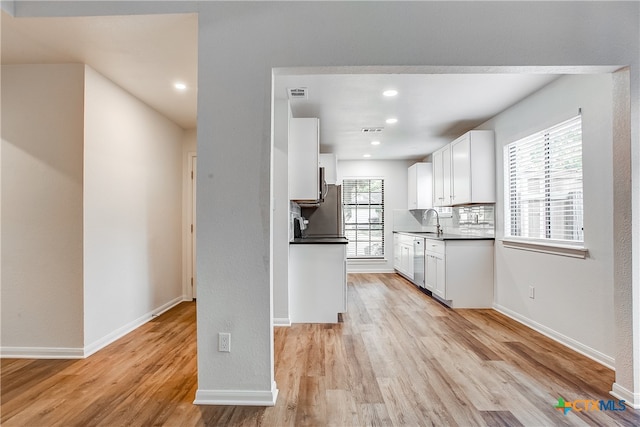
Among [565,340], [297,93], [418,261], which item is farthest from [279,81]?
[418,261]

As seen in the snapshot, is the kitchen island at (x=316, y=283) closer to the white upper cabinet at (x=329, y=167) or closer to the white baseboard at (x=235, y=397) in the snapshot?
the white baseboard at (x=235, y=397)

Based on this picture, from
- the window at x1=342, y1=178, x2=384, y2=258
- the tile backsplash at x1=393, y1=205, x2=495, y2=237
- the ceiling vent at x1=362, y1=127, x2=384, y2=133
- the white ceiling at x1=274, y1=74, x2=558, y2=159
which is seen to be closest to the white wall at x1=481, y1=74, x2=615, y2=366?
the white ceiling at x1=274, y1=74, x2=558, y2=159

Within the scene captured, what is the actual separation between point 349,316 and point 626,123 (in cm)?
302

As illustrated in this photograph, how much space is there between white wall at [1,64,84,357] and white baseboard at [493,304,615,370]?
4246 millimetres

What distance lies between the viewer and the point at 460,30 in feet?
6.68

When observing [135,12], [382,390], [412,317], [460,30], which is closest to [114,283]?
[135,12]

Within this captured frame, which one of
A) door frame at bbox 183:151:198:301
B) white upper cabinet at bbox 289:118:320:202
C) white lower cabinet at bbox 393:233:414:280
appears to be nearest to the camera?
white upper cabinet at bbox 289:118:320:202

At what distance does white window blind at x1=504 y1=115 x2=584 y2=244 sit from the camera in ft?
9.70

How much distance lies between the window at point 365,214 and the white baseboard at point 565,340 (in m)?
3.40

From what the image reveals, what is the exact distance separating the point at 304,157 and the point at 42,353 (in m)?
3.02

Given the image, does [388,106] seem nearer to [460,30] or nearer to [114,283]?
[460,30]

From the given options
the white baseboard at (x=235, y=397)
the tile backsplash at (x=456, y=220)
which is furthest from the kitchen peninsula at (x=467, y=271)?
the white baseboard at (x=235, y=397)

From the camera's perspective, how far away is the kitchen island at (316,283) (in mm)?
3670

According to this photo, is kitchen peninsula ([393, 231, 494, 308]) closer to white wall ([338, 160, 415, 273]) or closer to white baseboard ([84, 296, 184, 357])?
white wall ([338, 160, 415, 273])
